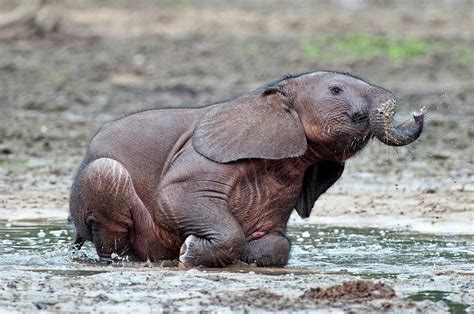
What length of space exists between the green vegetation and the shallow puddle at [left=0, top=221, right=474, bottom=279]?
37.4 ft

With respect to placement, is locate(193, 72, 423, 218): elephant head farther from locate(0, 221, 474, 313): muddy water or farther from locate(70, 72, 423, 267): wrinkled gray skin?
locate(0, 221, 474, 313): muddy water

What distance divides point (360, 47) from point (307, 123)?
14574 millimetres

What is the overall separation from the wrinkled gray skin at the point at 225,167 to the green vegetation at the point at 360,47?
1320 cm

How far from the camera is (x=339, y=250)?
1005 centimetres

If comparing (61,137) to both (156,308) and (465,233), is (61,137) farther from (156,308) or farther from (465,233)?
(156,308)

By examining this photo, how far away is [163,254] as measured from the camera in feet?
29.9

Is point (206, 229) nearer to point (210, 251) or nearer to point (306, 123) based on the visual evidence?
point (210, 251)

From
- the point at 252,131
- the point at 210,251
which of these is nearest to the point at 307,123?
the point at 252,131

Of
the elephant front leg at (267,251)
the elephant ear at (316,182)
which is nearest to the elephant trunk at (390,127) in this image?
the elephant ear at (316,182)

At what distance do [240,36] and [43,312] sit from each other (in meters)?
18.3

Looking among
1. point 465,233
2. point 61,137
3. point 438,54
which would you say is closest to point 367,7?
point 438,54

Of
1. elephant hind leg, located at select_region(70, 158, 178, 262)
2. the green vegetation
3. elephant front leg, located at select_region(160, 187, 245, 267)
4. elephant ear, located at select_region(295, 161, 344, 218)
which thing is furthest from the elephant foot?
the green vegetation

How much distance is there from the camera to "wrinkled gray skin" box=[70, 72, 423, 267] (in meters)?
8.81

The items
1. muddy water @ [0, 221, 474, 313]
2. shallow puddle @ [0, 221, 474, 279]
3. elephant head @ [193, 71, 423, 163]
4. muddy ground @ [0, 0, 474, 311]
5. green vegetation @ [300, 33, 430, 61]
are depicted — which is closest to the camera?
muddy ground @ [0, 0, 474, 311]
